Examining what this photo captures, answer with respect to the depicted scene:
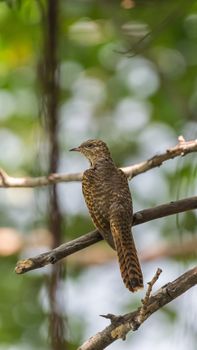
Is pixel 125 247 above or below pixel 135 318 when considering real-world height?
below

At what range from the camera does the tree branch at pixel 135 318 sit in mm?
3139

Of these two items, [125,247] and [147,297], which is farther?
[125,247]

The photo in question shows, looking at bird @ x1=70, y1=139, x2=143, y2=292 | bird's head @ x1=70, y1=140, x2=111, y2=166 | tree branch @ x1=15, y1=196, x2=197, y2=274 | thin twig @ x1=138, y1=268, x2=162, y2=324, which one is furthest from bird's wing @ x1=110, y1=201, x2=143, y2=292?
bird's head @ x1=70, y1=140, x2=111, y2=166

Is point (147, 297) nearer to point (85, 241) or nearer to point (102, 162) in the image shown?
point (85, 241)

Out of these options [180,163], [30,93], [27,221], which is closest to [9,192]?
[27,221]

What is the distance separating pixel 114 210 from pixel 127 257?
1.13 feet

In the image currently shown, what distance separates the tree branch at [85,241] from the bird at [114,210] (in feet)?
0.55

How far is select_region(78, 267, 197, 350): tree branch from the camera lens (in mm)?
3139

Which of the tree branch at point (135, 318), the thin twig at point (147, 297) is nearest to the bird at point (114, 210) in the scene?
the tree branch at point (135, 318)

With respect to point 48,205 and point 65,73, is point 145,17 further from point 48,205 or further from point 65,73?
point 48,205

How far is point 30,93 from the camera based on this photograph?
1008 centimetres

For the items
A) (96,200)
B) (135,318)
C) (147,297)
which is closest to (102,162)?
(96,200)

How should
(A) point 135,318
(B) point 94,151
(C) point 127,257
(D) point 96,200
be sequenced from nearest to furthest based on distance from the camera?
(A) point 135,318, (C) point 127,257, (D) point 96,200, (B) point 94,151

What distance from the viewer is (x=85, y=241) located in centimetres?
345
